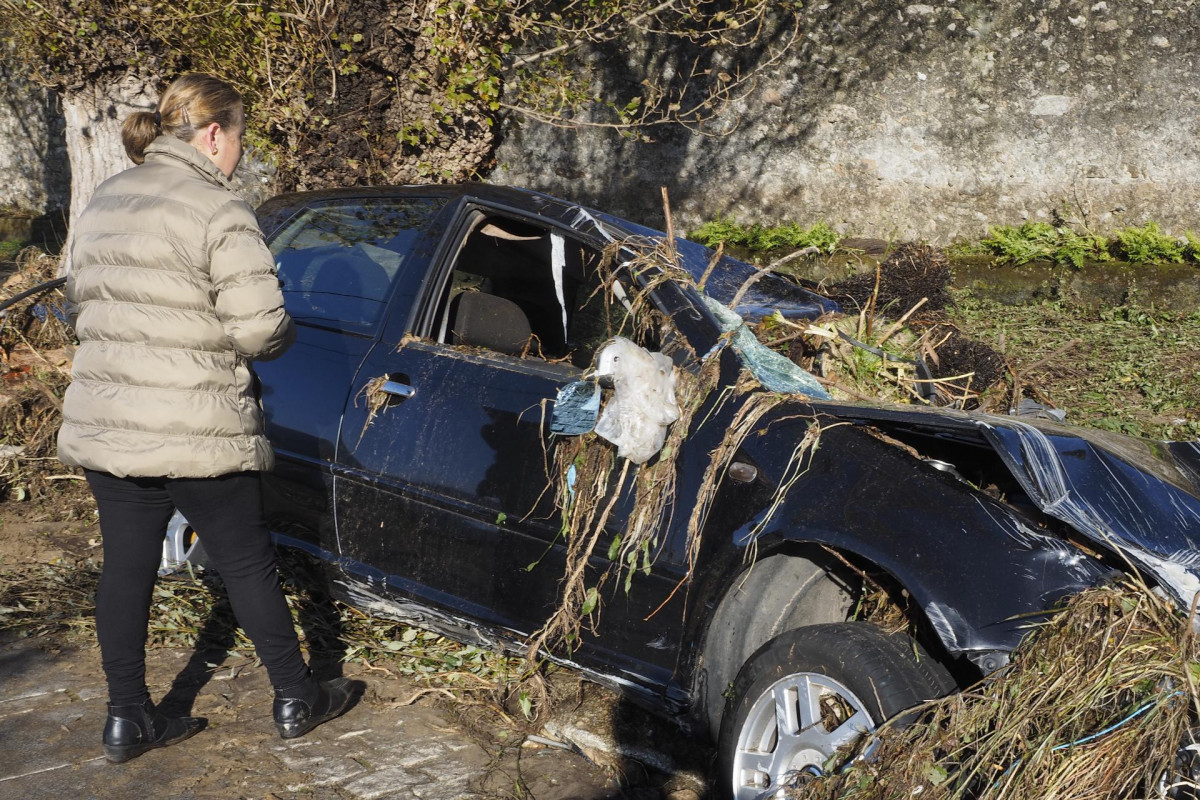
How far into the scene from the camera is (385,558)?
12.9 ft

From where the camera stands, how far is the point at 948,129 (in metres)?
8.79

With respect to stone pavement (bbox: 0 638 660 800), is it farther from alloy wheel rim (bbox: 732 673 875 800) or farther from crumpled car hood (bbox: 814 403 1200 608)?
crumpled car hood (bbox: 814 403 1200 608)

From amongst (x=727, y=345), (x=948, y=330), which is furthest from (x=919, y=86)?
(x=727, y=345)

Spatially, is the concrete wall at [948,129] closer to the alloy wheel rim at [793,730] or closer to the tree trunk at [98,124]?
the tree trunk at [98,124]

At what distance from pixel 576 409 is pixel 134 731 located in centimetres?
171

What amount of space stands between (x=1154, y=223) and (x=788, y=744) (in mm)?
6958

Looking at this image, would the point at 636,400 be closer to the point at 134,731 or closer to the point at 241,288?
the point at 241,288

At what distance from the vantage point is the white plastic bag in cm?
323

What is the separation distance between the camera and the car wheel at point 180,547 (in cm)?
443

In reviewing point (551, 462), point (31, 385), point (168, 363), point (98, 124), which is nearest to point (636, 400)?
point (551, 462)

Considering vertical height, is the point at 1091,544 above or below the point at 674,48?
below

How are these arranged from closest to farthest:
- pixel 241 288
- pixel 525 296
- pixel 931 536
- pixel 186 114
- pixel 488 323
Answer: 1. pixel 931 536
2. pixel 241 288
3. pixel 186 114
4. pixel 488 323
5. pixel 525 296

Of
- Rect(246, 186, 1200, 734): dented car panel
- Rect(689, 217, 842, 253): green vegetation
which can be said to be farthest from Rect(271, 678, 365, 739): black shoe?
Rect(689, 217, 842, 253): green vegetation

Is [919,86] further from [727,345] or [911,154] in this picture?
[727,345]
